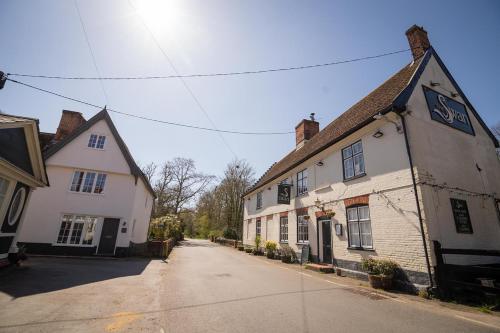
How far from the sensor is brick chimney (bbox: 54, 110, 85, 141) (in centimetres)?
1789

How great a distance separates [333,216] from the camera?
39.7 feet

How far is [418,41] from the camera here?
12.0 m

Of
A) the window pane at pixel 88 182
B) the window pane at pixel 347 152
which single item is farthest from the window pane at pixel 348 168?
the window pane at pixel 88 182

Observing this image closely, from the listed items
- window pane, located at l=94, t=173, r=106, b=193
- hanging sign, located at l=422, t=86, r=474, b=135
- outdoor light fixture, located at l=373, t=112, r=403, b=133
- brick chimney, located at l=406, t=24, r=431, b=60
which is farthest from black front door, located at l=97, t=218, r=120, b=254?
brick chimney, located at l=406, t=24, r=431, b=60

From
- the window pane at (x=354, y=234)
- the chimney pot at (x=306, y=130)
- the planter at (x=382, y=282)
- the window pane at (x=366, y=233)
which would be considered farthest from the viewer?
the chimney pot at (x=306, y=130)

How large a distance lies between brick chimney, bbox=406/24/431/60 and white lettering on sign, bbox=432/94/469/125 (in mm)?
2649

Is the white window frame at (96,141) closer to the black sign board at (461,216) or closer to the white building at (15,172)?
the white building at (15,172)

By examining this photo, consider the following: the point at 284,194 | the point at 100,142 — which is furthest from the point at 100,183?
the point at 284,194

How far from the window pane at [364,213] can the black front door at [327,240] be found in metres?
2.20

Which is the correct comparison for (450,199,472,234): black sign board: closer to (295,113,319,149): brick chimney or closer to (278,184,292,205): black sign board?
(278,184,292,205): black sign board

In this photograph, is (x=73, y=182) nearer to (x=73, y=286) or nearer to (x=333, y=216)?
(x=73, y=286)

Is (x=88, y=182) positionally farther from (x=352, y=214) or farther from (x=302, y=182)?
(x=352, y=214)

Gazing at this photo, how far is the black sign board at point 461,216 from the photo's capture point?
28.7 ft

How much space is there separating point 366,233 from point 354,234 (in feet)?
2.31
